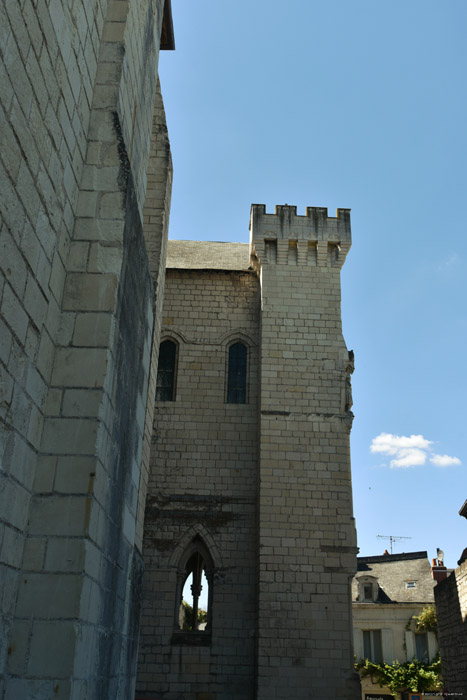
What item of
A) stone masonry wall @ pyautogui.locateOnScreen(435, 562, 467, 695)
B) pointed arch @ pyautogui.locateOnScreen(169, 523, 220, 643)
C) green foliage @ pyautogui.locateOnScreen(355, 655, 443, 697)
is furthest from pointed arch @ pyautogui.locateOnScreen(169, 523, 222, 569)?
green foliage @ pyautogui.locateOnScreen(355, 655, 443, 697)

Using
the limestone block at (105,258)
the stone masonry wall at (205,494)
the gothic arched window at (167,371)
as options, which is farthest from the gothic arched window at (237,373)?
the limestone block at (105,258)

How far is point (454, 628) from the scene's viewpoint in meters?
15.0

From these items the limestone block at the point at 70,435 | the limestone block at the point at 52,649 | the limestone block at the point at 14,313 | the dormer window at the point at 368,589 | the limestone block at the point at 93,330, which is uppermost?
the dormer window at the point at 368,589

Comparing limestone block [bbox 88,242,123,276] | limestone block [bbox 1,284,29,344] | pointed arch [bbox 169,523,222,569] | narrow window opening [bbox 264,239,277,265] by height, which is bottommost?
limestone block [bbox 1,284,29,344]

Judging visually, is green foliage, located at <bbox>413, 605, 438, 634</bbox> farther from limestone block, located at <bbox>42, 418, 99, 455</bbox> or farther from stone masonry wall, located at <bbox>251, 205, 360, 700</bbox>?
limestone block, located at <bbox>42, 418, 99, 455</bbox>

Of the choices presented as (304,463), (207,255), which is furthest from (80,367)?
(207,255)

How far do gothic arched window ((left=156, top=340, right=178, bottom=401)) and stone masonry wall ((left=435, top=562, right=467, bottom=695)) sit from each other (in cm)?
741

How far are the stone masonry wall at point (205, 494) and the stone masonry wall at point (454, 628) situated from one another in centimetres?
436

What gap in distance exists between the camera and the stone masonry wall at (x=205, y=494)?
43.9 ft

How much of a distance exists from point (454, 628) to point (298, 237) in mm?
9628

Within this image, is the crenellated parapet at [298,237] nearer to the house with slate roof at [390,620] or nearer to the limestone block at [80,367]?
the limestone block at [80,367]

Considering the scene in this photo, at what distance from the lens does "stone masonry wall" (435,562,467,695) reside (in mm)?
14195

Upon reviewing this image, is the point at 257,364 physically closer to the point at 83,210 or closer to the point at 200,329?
the point at 200,329

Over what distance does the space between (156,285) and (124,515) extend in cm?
677
